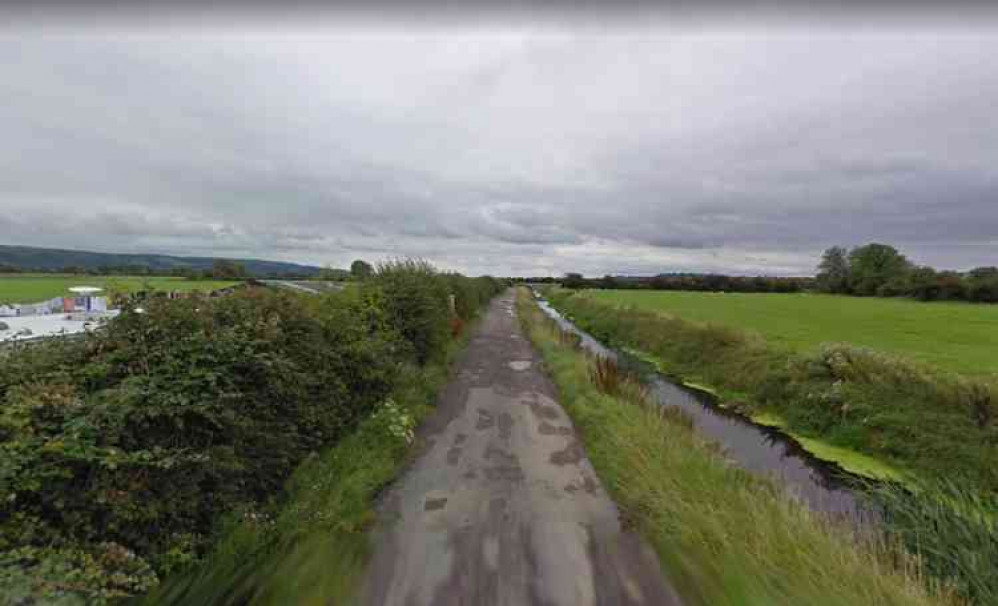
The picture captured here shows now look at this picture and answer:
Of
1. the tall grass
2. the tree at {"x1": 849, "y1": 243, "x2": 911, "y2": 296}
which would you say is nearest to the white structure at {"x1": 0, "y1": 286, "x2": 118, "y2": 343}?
the tall grass

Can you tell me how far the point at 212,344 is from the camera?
127 inches

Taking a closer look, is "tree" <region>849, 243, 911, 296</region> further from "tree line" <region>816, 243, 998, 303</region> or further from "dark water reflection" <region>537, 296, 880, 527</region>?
"dark water reflection" <region>537, 296, 880, 527</region>

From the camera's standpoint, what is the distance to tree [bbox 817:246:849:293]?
59.1 meters

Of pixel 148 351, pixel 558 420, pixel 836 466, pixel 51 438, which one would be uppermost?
pixel 148 351

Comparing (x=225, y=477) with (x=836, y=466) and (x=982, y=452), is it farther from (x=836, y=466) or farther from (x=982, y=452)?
(x=982, y=452)

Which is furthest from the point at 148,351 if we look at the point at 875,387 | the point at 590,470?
the point at 875,387

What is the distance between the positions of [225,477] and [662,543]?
4.42m

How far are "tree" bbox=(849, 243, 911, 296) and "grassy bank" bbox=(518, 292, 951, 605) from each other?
236 ft

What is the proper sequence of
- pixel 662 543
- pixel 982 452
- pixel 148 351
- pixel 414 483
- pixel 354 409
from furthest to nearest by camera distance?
pixel 982 452
pixel 354 409
pixel 414 483
pixel 662 543
pixel 148 351

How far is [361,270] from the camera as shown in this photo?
9.51 m

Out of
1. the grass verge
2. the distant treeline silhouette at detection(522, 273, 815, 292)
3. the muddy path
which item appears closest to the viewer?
the grass verge

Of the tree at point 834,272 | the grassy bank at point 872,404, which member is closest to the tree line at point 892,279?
the tree at point 834,272

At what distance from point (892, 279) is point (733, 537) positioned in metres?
73.2

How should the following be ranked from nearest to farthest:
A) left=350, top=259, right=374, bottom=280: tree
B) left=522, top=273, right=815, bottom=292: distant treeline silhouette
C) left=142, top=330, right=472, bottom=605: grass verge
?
1. left=142, top=330, right=472, bottom=605: grass verge
2. left=350, top=259, right=374, bottom=280: tree
3. left=522, top=273, right=815, bottom=292: distant treeline silhouette
